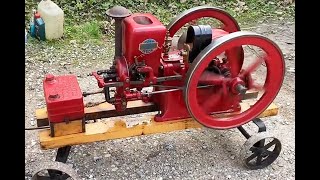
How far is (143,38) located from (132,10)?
287 centimetres

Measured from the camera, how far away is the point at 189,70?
2701mm

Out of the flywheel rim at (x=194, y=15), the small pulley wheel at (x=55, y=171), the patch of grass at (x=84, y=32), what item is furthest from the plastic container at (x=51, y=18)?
the small pulley wheel at (x=55, y=171)

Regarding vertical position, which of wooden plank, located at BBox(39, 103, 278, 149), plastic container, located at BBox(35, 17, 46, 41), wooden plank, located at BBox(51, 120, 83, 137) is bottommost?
wooden plank, located at BBox(39, 103, 278, 149)

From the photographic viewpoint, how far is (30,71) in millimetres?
4273

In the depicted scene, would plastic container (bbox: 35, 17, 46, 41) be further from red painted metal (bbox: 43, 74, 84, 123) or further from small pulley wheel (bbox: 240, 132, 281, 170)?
small pulley wheel (bbox: 240, 132, 281, 170)

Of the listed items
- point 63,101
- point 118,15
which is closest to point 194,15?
point 118,15

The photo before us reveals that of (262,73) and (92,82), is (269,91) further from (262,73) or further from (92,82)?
(92,82)

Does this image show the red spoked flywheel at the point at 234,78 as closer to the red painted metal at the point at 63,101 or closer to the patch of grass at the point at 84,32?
the red painted metal at the point at 63,101

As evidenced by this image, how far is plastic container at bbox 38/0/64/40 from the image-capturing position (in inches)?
182

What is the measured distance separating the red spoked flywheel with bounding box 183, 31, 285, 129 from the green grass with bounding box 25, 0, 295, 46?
2.17 meters

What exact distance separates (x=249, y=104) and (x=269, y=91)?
247mm

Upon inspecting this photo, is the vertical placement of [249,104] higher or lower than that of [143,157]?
higher

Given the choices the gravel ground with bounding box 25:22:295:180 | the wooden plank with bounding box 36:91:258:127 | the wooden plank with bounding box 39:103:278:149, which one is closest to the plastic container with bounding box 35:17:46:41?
the gravel ground with bounding box 25:22:295:180

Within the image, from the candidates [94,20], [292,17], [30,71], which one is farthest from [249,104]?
[292,17]
